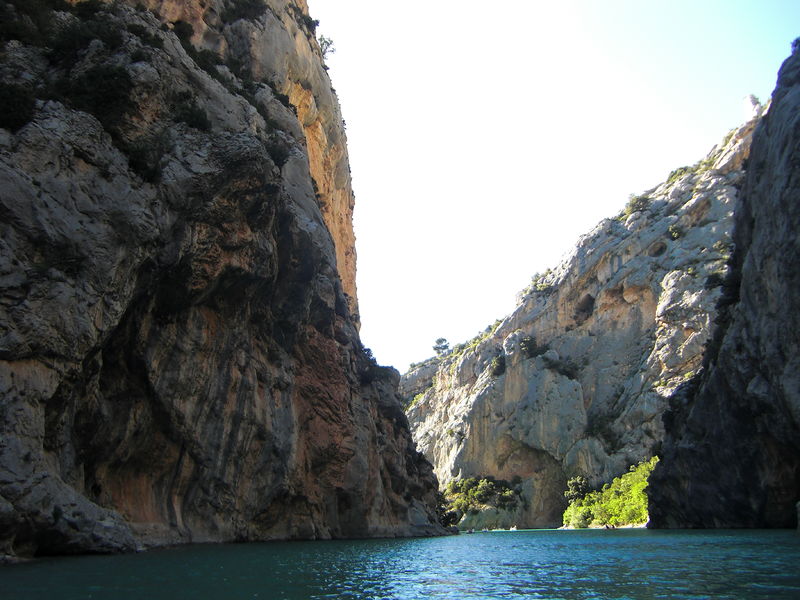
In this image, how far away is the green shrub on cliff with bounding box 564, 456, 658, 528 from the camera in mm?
62938

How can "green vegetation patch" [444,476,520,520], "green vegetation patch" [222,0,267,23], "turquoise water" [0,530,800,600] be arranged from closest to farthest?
1. "turquoise water" [0,530,800,600]
2. "green vegetation patch" [222,0,267,23]
3. "green vegetation patch" [444,476,520,520]

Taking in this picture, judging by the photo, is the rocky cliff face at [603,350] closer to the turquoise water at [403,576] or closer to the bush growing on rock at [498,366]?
the bush growing on rock at [498,366]

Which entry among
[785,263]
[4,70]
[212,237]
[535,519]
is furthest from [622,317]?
[4,70]

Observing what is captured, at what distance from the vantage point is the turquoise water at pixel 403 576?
12.6m

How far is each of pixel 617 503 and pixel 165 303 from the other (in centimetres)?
5703

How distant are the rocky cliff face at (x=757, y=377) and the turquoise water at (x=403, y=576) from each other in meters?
10.8

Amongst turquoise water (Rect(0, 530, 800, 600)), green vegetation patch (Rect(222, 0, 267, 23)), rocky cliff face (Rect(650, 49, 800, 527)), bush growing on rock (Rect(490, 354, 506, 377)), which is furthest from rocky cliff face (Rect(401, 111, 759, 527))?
green vegetation patch (Rect(222, 0, 267, 23))

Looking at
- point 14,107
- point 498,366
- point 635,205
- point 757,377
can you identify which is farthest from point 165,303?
point 635,205

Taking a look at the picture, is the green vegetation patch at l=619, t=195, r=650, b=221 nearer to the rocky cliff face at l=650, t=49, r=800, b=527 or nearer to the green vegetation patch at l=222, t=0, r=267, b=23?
the rocky cliff face at l=650, t=49, r=800, b=527

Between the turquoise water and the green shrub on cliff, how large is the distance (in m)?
41.9

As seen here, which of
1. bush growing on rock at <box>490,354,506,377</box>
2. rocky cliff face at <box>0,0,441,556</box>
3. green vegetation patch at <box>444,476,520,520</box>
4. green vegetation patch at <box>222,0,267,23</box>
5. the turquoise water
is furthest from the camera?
bush growing on rock at <box>490,354,506,377</box>

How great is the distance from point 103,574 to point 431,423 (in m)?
107

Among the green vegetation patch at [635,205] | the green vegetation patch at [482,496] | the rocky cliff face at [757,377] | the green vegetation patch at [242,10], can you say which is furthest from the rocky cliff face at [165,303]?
the green vegetation patch at [635,205]

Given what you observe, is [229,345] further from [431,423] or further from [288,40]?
[431,423]
